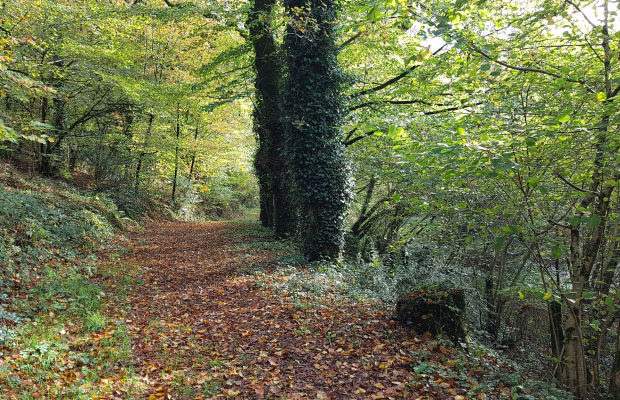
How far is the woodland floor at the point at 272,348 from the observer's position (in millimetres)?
4016

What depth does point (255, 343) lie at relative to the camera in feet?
17.2

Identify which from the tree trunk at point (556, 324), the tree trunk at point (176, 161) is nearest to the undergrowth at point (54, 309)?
the tree trunk at point (556, 324)

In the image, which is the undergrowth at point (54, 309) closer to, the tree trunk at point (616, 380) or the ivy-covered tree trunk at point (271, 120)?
the tree trunk at point (616, 380)

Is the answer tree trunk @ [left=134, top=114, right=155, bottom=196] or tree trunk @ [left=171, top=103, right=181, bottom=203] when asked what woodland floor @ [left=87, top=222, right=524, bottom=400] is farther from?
tree trunk @ [left=171, top=103, right=181, bottom=203]

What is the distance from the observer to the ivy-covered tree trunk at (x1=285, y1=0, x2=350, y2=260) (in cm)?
911

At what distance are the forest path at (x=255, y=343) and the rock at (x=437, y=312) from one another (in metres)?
0.29

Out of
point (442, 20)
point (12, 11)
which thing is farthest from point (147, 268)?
point (442, 20)

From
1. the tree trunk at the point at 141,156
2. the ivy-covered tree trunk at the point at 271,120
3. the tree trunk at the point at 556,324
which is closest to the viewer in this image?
the tree trunk at the point at 556,324

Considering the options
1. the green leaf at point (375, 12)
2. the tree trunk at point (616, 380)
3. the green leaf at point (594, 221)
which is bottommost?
the tree trunk at point (616, 380)

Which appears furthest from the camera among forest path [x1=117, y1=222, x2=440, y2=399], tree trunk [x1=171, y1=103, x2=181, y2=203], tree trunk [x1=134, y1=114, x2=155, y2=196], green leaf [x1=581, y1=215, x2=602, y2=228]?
tree trunk [x1=171, y1=103, x2=181, y2=203]

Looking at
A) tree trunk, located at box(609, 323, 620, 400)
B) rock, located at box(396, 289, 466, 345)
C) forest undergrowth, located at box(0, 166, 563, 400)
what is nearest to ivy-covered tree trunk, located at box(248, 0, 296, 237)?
forest undergrowth, located at box(0, 166, 563, 400)

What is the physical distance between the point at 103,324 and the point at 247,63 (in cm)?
1196

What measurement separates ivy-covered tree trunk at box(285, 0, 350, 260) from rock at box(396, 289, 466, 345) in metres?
3.98

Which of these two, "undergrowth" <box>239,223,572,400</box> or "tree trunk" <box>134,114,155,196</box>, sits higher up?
"tree trunk" <box>134,114,155,196</box>
